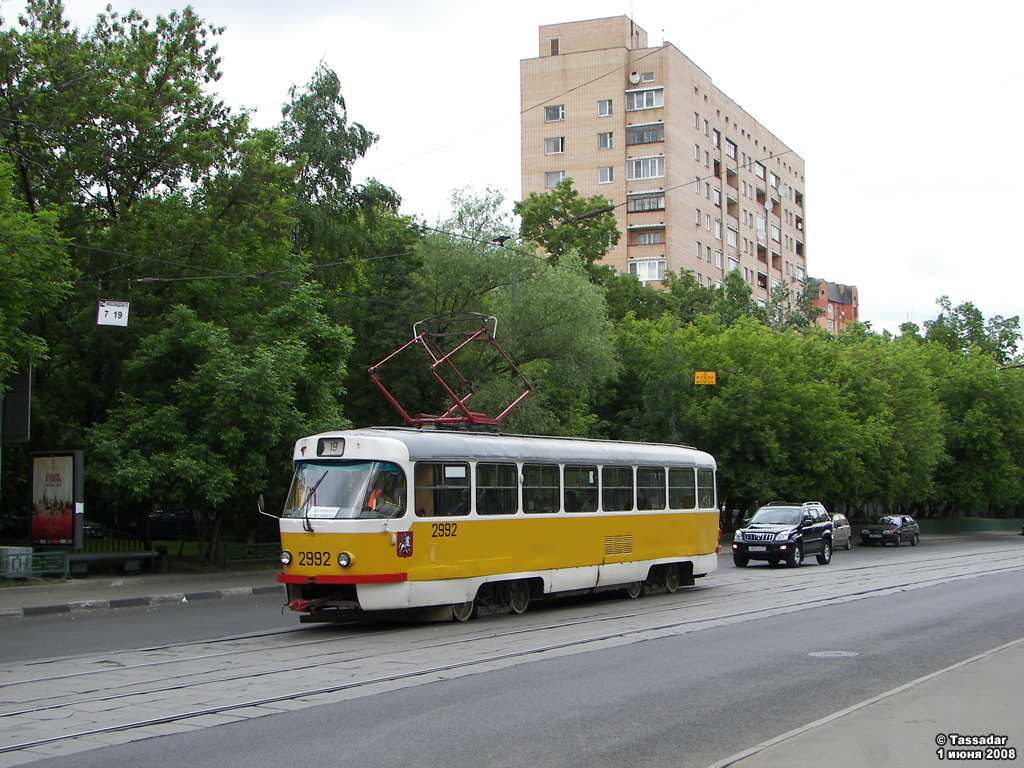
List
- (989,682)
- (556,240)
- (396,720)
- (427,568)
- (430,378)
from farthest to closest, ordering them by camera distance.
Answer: (556,240) → (430,378) → (427,568) → (989,682) → (396,720)

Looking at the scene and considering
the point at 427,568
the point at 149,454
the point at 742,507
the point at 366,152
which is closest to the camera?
the point at 427,568

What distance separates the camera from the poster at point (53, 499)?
2258 cm

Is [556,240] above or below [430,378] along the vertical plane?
above

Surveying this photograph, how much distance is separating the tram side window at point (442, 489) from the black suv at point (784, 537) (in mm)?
16658

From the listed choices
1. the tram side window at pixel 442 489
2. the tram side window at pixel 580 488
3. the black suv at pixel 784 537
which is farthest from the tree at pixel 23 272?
the black suv at pixel 784 537

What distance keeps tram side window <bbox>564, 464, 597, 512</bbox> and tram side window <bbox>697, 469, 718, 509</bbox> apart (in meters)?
4.28

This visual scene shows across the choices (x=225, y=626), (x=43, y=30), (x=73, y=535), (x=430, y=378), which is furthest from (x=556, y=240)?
(x=225, y=626)

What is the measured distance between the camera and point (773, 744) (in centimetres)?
738

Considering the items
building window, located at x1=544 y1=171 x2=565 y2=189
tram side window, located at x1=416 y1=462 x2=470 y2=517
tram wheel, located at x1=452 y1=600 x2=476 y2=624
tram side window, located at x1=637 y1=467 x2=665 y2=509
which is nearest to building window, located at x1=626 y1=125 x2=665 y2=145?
building window, located at x1=544 y1=171 x2=565 y2=189

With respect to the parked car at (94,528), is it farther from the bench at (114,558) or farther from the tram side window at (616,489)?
the tram side window at (616,489)

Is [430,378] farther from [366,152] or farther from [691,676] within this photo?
[691,676]

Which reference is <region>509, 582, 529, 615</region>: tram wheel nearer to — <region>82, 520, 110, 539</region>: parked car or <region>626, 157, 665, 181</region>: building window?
<region>82, 520, 110, 539</region>: parked car

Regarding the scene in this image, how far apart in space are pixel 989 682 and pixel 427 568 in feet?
25.0

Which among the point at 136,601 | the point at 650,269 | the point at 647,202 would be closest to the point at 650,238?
the point at 650,269
